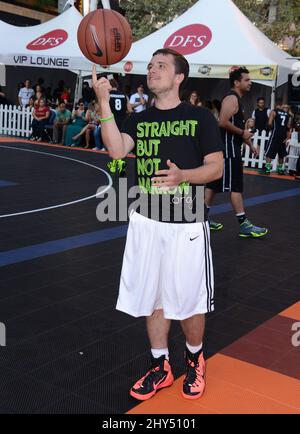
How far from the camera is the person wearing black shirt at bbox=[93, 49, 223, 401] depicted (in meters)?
3.15

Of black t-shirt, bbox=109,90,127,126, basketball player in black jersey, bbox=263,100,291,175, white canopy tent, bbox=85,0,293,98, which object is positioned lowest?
basketball player in black jersey, bbox=263,100,291,175

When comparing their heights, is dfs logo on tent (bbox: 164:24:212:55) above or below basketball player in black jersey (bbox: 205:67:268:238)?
above

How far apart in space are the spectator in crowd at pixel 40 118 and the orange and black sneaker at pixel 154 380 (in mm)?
15449

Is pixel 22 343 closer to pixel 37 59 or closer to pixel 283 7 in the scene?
pixel 37 59

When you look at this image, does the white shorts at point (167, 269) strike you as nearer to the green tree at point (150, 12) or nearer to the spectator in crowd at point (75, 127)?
the spectator in crowd at point (75, 127)

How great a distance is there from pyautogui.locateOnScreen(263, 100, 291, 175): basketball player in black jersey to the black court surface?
408 centimetres

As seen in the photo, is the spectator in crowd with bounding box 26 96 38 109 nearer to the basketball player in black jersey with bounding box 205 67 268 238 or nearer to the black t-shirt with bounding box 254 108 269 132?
the black t-shirt with bounding box 254 108 269 132

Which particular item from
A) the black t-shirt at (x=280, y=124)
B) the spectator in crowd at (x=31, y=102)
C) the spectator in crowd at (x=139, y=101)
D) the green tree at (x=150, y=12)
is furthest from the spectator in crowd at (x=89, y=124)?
the green tree at (x=150, y=12)

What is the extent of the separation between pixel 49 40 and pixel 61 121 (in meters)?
2.87

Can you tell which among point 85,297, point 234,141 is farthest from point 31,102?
point 85,297

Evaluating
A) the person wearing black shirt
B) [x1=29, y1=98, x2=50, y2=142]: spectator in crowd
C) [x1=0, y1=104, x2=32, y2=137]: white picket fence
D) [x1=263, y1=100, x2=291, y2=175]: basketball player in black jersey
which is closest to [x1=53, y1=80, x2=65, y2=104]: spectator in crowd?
[x1=0, y1=104, x2=32, y2=137]: white picket fence

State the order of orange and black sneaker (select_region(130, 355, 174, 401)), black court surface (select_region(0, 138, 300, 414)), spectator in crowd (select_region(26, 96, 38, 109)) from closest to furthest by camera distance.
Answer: orange and black sneaker (select_region(130, 355, 174, 401)), black court surface (select_region(0, 138, 300, 414)), spectator in crowd (select_region(26, 96, 38, 109))

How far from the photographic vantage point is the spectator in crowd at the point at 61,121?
1766 cm

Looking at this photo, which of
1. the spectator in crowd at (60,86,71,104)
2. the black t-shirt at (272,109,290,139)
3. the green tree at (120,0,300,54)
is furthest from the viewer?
the green tree at (120,0,300,54)
